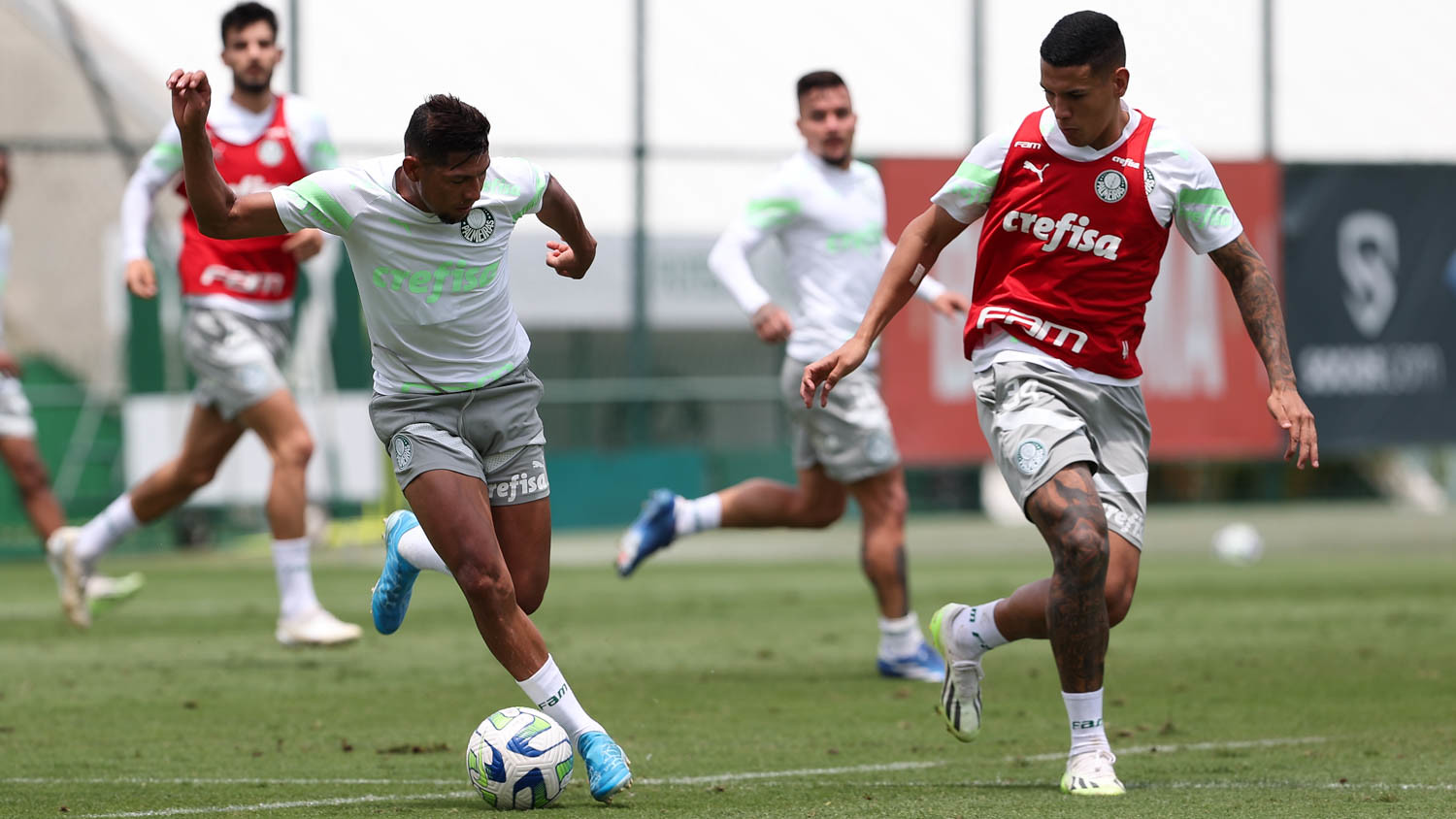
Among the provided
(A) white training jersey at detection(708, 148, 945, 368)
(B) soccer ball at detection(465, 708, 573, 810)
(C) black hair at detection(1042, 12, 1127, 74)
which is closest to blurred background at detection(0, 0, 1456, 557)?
(A) white training jersey at detection(708, 148, 945, 368)

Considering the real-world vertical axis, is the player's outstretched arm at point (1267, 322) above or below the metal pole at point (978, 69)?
below

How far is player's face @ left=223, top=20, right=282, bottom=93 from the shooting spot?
29.1 feet

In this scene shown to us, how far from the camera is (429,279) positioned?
568cm

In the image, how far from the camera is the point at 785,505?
9250mm

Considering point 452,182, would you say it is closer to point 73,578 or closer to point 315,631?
point 315,631

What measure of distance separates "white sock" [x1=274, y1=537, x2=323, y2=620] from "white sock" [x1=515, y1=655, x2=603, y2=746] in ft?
12.2

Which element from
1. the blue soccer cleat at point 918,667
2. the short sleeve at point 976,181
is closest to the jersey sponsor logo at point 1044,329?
the short sleeve at point 976,181

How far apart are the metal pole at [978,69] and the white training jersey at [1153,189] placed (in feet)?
52.9

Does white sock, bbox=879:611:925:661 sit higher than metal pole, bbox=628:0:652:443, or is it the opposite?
metal pole, bbox=628:0:652:443

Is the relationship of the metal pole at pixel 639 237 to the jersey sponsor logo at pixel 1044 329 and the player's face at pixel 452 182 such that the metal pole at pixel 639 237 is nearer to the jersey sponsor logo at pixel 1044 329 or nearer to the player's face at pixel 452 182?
the jersey sponsor logo at pixel 1044 329

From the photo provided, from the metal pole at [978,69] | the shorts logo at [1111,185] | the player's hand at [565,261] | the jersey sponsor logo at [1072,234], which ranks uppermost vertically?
the metal pole at [978,69]

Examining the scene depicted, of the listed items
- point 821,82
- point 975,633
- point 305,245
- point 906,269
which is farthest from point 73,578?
point 906,269

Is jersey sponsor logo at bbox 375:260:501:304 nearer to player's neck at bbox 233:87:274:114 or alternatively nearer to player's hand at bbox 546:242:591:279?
player's hand at bbox 546:242:591:279

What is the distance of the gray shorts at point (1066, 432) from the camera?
5664mm
